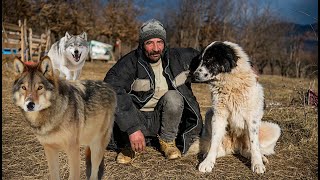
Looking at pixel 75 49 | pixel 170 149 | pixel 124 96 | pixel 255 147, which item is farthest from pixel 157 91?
pixel 75 49

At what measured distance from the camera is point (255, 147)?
10.9 feet

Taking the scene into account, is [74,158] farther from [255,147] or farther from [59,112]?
[255,147]

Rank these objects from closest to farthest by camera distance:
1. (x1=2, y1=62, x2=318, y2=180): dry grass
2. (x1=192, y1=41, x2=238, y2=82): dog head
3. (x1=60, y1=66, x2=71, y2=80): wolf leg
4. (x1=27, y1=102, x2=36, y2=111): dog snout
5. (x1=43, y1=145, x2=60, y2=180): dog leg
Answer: (x1=27, y1=102, x2=36, y2=111): dog snout < (x1=43, y1=145, x2=60, y2=180): dog leg < (x1=2, y1=62, x2=318, y2=180): dry grass < (x1=192, y1=41, x2=238, y2=82): dog head < (x1=60, y1=66, x2=71, y2=80): wolf leg

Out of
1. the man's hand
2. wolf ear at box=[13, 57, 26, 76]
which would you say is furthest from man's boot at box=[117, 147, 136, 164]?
wolf ear at box=[13, 57, 26, 76]

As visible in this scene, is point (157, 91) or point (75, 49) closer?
point (157, 91)

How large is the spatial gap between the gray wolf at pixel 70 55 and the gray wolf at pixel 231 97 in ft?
11.8

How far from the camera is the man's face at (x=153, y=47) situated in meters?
3.62

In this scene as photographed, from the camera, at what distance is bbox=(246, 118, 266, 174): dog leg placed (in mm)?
3250

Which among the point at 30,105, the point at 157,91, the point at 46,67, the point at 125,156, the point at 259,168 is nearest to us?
the point at 30,105

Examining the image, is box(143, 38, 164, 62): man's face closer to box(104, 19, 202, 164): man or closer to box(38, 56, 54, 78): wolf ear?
box(104, 19, 202, 164): man

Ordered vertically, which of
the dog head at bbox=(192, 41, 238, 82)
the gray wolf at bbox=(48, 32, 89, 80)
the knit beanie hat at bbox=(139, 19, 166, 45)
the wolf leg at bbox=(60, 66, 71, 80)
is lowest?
the wolf leg at bbox=(60, 66, 71, 80)

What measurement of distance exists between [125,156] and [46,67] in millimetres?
1476

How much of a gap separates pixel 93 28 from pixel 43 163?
23174mm

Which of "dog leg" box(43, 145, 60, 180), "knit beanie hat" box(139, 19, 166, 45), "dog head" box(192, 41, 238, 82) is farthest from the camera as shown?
"knit beanie hat" box(139, 19, 166, 45)
